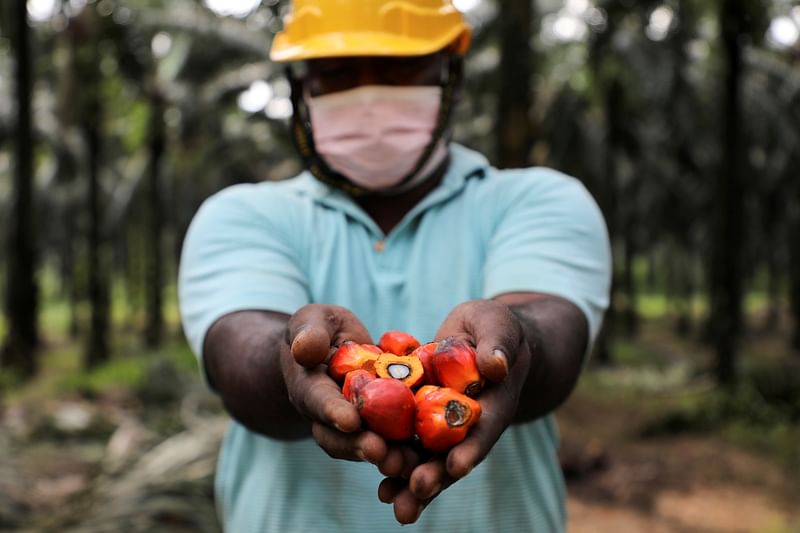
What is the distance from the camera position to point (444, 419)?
1153 millimetres

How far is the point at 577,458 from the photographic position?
736 cm

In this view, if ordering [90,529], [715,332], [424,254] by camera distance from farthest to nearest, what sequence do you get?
[715,332]
[90,529]
[424,254]

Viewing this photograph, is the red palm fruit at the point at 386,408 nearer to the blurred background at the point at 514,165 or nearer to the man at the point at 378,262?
the man at the point at 378,262

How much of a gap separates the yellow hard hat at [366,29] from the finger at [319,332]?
71 cm

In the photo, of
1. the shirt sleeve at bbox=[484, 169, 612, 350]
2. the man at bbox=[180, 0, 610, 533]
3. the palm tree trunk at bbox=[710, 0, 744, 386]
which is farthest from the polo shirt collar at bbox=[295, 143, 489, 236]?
the palm tree trunk at bbox=[710, 0, 744, 386]

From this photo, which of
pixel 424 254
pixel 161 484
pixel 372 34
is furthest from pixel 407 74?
pixel 161 484

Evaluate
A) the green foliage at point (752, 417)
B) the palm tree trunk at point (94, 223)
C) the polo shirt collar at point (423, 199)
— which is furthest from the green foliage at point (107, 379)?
the polo shirt collar at point (423, 199)

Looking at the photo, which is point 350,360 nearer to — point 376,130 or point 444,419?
point 444,419

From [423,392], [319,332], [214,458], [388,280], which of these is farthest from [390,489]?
[214,458]

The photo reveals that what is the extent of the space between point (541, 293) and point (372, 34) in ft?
2.28

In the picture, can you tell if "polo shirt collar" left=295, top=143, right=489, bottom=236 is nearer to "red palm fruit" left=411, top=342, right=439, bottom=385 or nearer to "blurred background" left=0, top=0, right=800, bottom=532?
"red palm fruit" left=411, top=342, right=439, bottom=385

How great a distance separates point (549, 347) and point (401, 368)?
0.38 metres

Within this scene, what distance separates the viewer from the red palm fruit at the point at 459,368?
1.23 meters

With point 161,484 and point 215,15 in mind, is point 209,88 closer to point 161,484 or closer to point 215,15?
point 215,15
